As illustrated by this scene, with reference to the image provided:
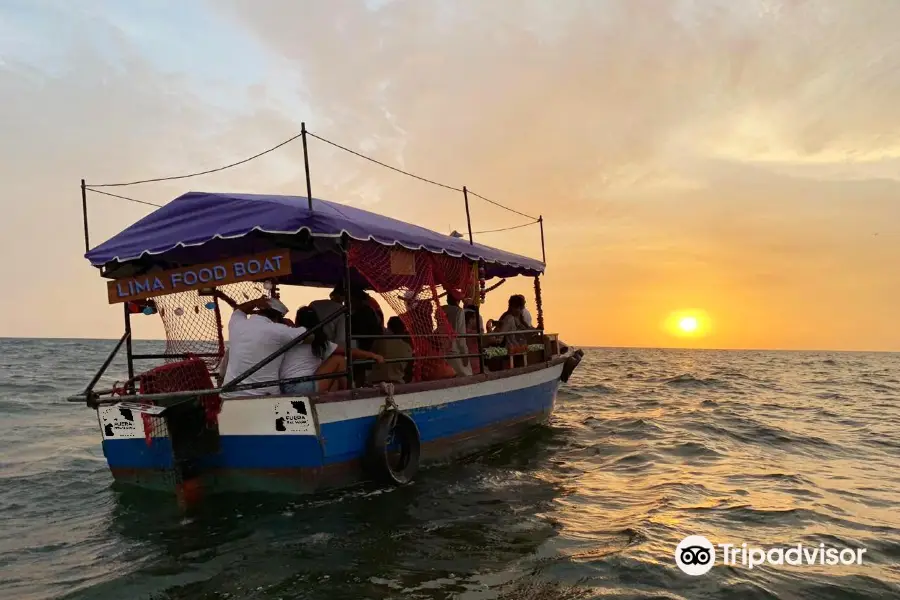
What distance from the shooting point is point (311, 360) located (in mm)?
6703

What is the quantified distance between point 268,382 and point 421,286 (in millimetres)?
2710

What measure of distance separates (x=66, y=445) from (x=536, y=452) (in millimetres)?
8704

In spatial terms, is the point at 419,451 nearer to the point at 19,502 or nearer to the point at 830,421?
the point at 19,502

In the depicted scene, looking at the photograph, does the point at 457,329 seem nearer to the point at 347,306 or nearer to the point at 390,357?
the point at 390,357

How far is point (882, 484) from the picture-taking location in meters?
8.00

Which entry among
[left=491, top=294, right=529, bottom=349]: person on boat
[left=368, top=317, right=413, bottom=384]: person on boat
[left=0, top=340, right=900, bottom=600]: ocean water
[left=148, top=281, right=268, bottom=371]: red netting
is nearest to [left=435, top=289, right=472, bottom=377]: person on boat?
[left=368, top=317, right=413, bottom=384]: person on boat

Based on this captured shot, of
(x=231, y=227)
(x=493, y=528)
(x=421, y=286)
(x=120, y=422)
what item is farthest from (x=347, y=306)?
(x=120, y=422)

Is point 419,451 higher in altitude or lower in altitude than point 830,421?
higher

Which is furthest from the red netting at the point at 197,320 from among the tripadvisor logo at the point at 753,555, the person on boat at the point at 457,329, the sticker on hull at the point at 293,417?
the tripadvisor logo at the point at 753,555

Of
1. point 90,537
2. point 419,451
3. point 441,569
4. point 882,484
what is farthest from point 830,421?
point 90,537

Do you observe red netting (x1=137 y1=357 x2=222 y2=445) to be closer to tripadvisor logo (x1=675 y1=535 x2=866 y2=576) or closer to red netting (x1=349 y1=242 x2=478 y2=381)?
red netting (x1=349 y1=242 x2=478 y2=381)

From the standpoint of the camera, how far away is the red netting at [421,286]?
7.24m

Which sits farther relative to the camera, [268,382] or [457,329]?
[457,329]

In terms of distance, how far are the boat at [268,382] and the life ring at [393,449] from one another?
0.05 feet
